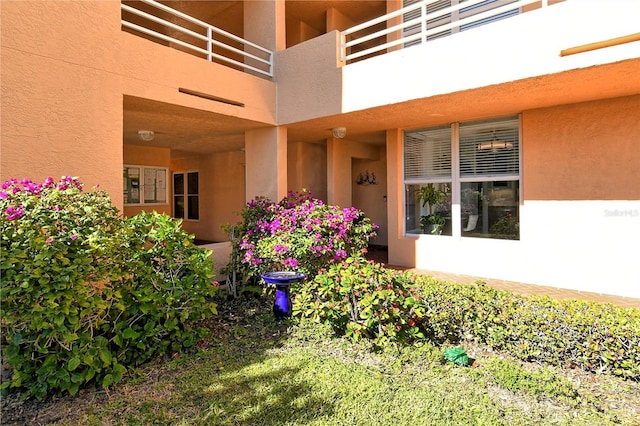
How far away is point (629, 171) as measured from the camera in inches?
262

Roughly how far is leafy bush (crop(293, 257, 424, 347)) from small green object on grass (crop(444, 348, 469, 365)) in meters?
0.38

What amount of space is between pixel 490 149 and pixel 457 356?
5623mm

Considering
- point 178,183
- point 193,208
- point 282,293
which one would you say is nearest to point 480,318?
point 282,293

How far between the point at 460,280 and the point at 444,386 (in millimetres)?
4572

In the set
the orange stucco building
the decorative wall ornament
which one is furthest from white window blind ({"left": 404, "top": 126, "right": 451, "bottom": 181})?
the decorative wall ornament

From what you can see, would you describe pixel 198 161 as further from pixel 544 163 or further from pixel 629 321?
pixel 629 321

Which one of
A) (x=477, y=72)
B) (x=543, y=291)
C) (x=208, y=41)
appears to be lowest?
(x=543, y=291)

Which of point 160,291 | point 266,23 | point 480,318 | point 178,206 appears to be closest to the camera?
point 160,291

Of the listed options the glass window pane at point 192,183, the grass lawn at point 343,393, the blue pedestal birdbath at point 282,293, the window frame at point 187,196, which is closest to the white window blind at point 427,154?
the blue pedestal birdbath at point 282,293

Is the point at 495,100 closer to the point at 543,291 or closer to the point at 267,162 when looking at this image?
the point at 543,291

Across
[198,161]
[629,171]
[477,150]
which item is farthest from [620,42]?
[198,161]

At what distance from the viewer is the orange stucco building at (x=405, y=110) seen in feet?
17.2

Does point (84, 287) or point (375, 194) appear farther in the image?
point (375, 194)

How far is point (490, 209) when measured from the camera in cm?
833
